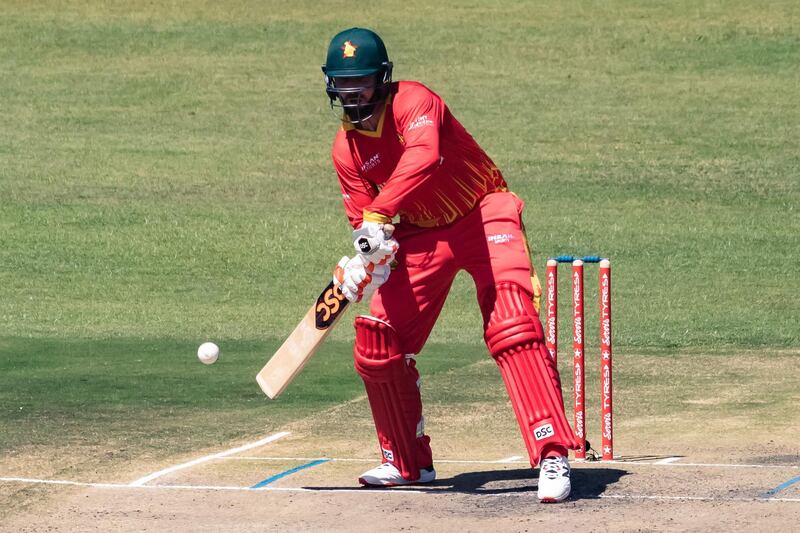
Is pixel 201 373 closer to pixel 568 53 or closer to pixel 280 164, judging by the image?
pixel 280 164

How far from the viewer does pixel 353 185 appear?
8484 millimetres

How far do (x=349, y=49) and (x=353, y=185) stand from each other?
28.8 inches

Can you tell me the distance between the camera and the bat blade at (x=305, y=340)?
8398mm

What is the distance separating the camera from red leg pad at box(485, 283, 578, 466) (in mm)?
8016

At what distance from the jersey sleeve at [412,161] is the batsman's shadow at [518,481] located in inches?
58.9

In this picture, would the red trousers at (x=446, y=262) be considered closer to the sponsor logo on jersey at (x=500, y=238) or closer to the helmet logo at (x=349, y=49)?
the sponsor logo on jersey at (x=500, y=238)

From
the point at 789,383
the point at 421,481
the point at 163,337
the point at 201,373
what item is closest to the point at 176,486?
the point at 421,481

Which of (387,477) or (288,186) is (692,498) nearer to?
(387,477)

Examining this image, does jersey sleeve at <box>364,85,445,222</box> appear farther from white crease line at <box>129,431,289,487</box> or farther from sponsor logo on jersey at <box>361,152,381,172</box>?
white crease line at <box>129,431,289,487</box>

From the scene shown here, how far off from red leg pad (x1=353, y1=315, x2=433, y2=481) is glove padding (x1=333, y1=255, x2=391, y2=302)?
0.25 m

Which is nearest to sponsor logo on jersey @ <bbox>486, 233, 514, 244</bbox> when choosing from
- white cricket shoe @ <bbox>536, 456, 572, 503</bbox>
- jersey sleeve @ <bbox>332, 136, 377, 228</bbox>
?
jersey sleeve @ <bbox>332, 136, 377, 228</bbox>

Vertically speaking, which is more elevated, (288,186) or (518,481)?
(288,186)

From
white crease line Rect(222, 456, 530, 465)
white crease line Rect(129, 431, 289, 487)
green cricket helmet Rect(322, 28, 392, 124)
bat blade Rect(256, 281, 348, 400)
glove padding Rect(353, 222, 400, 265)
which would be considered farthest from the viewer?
white crease line Rect(222, 456, 530, 465)

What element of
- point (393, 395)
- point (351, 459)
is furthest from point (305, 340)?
point (351, 459)
